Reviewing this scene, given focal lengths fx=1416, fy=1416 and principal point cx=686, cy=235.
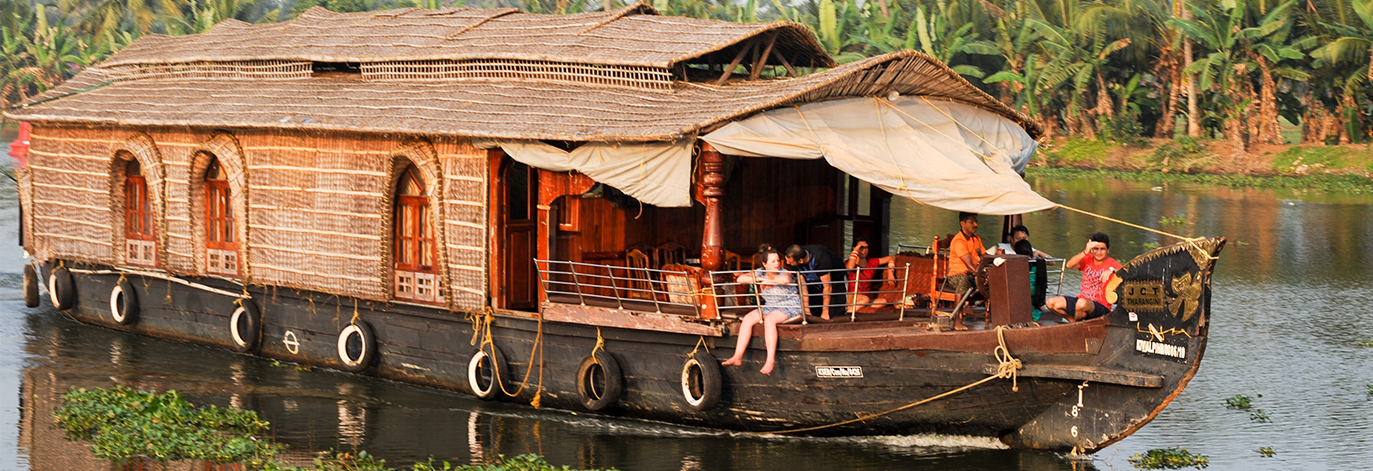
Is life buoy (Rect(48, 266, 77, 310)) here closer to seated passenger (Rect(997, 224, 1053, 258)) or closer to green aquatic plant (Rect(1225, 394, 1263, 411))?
seated passenger (Rect(997, 224, 1053, 258))

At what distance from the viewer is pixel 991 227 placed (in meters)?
24.5

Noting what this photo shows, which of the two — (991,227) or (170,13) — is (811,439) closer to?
(991,227)

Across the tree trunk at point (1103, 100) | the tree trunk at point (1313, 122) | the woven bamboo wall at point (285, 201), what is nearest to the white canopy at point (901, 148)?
the woven bamboo wall at point (285, 201)

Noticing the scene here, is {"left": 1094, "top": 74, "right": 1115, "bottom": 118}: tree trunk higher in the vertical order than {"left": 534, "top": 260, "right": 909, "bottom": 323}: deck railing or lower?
higher

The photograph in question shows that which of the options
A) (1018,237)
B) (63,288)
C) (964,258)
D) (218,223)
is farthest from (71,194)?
(1018,237)

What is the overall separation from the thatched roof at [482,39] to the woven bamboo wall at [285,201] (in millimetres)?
1072

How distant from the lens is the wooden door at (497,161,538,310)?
34.9 ft

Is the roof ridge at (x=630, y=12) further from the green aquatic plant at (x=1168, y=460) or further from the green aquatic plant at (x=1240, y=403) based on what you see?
the green aquatic plant at (x=1240, y=403)

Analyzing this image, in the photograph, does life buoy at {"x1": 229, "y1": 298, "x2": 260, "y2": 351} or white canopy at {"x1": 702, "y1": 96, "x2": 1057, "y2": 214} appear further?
life buoy at {"x1": 229, "y1": 298, "x2": 260, "y2": 351}

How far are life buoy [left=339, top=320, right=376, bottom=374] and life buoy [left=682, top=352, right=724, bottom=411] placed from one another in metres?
3.11

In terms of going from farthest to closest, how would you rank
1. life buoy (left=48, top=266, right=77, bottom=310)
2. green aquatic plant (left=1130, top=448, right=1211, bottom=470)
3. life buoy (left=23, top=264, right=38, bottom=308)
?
life buoy (left=23, top=264, right=38, bottom=308)
life buoy (left=48, top=266, right=77, bottom=310)
green aquatic plant (left=1130, top=448, right=1211, bottom=470)

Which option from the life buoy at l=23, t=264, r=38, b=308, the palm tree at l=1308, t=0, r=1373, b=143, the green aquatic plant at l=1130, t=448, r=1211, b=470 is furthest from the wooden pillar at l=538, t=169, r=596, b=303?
the palm tree at l=1308, t=0, r=1373, b=143

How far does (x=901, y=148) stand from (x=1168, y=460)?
279cm

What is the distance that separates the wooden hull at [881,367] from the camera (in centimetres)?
831
